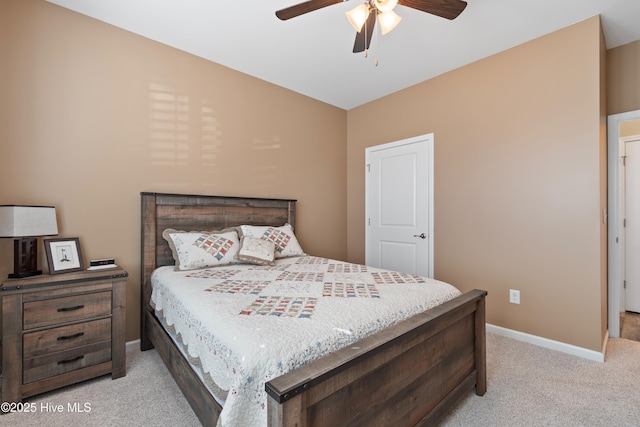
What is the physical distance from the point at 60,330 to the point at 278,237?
1759mm

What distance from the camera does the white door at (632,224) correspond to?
11.0 feet

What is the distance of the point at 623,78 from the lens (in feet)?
8.84

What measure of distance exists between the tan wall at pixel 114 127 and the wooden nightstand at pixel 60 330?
515 millimetres

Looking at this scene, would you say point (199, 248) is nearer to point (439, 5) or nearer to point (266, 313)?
point (266, 313)

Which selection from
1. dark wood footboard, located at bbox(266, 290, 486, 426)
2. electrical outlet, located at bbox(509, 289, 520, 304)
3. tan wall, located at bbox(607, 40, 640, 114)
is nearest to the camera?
dark wood footboard, located at bbox(266, 290, 486, 426)

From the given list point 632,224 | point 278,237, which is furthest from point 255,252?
point 632,224

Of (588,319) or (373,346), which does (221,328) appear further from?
(588,319)

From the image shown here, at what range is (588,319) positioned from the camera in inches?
93.5

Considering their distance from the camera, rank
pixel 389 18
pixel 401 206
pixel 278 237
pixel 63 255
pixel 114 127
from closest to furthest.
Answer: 1. pixel 389 18
2. pixel 63 255
3. pixel 114 127
4. pixel 278 237
5. pixel 401 206

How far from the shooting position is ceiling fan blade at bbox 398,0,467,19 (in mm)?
1734

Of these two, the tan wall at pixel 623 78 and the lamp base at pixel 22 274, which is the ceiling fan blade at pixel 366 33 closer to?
the tan wall at pixel 623 78

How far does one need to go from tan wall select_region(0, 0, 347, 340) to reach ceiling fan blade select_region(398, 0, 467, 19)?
6.68 feet

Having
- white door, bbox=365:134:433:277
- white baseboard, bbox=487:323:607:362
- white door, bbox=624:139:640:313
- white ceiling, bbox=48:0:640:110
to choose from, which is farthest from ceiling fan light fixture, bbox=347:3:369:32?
white door, bbox=624:139:640:313

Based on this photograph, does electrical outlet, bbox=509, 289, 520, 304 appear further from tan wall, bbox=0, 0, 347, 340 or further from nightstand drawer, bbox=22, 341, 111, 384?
nightstand drawer, bbox=22, 341, 111, 384
